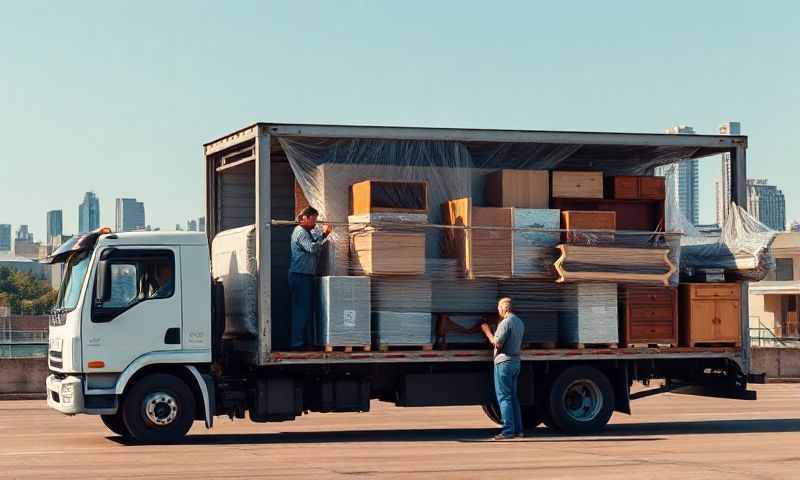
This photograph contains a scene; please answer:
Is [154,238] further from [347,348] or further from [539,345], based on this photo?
[539,345]

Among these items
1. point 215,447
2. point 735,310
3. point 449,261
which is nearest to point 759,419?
point 735,310

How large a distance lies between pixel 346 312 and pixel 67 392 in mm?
3408

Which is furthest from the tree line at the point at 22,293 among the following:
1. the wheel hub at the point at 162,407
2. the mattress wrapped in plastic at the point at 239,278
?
the wheel hub at the point at 162,407

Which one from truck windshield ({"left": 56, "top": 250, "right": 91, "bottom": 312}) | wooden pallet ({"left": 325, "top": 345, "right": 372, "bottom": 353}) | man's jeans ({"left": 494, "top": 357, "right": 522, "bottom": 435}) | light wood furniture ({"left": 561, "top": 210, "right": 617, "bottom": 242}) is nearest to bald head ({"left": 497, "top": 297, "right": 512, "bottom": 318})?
man's jeans ({"left": 494, "top": 357, "right": 522, "bottom": 435})

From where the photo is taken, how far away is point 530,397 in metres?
17.8

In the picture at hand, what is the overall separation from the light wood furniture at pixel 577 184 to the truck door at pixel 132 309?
5017mm

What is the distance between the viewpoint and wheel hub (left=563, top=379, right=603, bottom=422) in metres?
17.9

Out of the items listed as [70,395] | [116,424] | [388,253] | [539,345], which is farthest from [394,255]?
[70,395]

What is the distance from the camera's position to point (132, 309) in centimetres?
1622

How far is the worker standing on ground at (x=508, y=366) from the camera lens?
16797 mm

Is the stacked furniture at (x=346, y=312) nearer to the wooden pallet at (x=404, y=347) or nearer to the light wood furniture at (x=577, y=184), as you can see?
the wooden pallet at (x=404, y=347)

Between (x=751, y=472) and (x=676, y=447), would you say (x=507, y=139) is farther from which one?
(x=751, y=472)

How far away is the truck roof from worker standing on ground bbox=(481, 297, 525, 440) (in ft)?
12.3

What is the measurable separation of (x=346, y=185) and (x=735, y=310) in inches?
218
